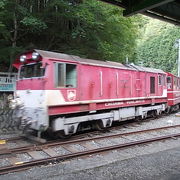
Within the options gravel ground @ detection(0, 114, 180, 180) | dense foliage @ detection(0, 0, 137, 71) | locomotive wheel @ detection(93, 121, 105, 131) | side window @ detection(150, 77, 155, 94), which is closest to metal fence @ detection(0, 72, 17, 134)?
dense foliage @ detection(0, 0, 137, 71)

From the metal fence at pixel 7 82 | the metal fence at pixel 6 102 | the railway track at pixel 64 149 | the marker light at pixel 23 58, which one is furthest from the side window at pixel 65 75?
the metal fence at pixel 7 82

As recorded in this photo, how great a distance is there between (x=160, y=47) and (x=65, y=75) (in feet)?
188

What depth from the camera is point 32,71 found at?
402 inches

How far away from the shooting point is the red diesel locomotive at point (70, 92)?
9.44 meters

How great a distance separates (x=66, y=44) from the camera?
16656 mm

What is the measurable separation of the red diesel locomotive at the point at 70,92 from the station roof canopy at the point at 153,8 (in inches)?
171

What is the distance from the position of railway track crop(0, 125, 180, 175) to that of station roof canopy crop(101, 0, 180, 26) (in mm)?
4396

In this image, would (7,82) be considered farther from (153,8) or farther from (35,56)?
(153,8)

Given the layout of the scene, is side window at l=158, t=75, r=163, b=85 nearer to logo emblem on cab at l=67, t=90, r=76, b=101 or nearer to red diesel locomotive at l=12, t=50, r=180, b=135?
red diesel locomotive at l=12, t=50, r=180, b=135

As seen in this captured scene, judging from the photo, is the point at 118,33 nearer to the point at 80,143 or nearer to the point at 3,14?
the point at 3,14

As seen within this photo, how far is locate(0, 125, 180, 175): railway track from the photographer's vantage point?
7.22 meters

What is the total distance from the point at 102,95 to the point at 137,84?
332cm

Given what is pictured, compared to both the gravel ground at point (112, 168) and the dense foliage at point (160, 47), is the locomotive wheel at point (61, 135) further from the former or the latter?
the dense foliage at point (160, 47)

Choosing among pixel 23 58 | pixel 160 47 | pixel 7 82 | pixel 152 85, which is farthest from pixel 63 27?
pixel 160 47
